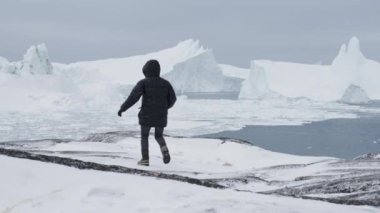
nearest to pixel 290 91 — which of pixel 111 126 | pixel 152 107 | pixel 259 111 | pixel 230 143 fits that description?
pixel 259 111

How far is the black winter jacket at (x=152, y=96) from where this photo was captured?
7.75m

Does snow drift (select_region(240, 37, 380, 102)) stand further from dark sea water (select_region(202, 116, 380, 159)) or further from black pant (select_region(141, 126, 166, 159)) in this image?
black pant (select_region(141, 126, 166, 159))

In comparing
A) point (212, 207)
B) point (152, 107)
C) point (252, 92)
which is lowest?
point (212, 207)

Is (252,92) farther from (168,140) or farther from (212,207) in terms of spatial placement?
(212,207)

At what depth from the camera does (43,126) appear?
2223 inches

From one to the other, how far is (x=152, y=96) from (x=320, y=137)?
51.2 meters

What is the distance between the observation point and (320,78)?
103 metres

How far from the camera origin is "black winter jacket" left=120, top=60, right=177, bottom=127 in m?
7.75

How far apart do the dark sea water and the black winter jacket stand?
35.5 m

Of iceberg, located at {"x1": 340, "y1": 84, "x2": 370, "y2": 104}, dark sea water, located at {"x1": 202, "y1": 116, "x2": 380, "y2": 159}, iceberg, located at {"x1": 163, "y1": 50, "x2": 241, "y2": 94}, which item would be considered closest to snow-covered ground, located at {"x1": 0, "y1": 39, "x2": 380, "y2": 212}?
iceberg, located at {"x1": 340, "y1": 84, "x2": 370, "y2": 104}

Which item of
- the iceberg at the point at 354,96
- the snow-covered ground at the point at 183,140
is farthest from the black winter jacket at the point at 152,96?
the iceberg at the point at 354,96

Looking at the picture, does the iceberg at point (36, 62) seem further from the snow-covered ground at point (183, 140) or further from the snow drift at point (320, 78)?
the snow drift at point (320, 78)

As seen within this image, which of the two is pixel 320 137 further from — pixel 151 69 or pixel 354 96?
pixel 151 69

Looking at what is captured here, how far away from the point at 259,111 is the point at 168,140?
67.4 m
